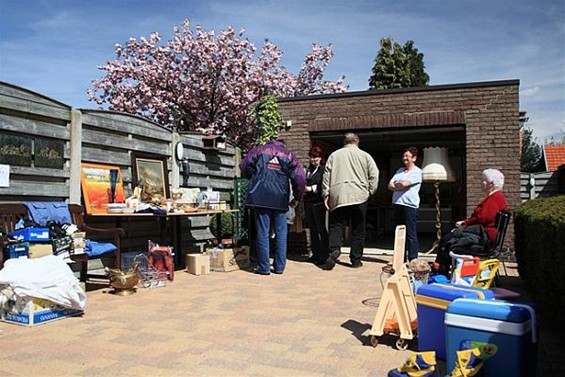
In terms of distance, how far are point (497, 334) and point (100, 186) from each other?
4.70 metres

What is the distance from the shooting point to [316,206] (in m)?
7.49

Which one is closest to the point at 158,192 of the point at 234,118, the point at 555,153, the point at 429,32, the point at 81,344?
the point at 81,344

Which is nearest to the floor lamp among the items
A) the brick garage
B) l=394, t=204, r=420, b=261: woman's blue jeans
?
the brick garage

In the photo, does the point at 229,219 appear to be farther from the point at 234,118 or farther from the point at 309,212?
the point at 234,118

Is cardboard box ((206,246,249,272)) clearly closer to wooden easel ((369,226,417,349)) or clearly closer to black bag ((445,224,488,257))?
black bag ((445,224,488,257))

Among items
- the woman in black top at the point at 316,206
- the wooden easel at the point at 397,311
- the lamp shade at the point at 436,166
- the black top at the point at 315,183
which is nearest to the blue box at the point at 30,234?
the wooden easel at the point at 397,311

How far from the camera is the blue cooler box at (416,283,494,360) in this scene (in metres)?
3.03

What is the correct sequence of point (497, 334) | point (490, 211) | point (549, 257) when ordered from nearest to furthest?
1. point (497, 334)
2. point (549, 257)
3. point (490, 211)

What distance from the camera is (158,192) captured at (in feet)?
22.8

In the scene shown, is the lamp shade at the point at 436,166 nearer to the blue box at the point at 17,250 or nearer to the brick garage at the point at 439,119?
the brick garage at the point at 439,119

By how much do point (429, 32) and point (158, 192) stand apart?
5.65 meters

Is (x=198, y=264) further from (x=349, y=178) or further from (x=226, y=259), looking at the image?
(x=349, y=178)

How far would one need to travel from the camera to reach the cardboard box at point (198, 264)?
662 centimetres

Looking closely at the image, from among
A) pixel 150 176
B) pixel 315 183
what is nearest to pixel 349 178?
pixel 315 183
